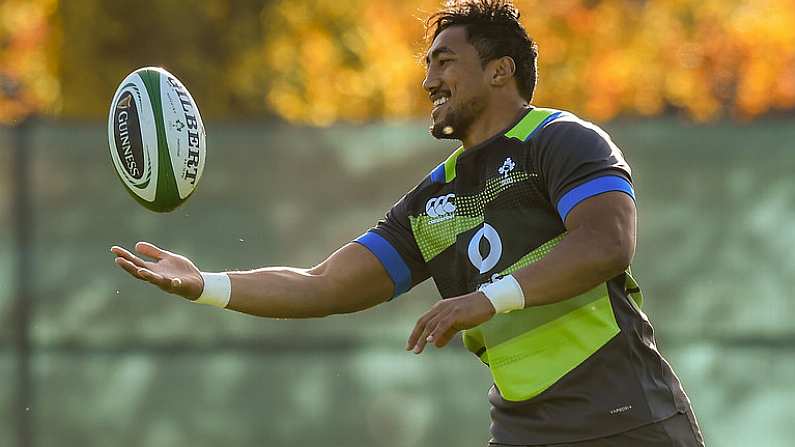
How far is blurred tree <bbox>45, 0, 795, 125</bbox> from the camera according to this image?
37.5 ft

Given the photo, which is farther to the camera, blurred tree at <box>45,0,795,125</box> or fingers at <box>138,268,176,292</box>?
blurred tree at <box>45,0,795,125</box>

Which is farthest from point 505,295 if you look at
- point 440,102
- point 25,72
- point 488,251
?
point 25,72

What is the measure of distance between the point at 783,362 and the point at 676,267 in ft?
2.73

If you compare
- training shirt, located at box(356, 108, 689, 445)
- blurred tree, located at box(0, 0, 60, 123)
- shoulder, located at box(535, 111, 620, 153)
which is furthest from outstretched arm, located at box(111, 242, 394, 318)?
blurred tree, located at box(0, 0, 60, 123)

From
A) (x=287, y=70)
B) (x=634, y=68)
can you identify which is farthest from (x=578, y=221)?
(x=634, y=68)

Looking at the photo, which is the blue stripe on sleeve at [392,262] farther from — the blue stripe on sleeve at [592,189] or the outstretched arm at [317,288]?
the blue stripe on sleeve at [592,189]

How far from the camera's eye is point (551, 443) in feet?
16.3

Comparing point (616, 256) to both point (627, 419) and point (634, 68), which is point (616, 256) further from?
point (634, 68)

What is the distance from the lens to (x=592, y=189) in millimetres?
4688

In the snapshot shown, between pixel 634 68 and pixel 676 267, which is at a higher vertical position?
pixel 634 68

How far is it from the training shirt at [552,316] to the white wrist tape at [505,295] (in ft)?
1.04

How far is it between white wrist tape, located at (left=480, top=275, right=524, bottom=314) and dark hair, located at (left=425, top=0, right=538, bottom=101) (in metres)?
1.13

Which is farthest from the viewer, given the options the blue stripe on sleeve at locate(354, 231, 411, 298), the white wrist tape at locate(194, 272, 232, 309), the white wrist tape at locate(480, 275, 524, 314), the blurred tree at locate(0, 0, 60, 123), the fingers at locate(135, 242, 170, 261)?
the blurred tree at locate(0, 0, 60, 123)

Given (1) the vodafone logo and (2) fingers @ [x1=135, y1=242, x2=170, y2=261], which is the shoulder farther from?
(2) fingers @ [x1=135, y1=242, x2=170, y2=261]
